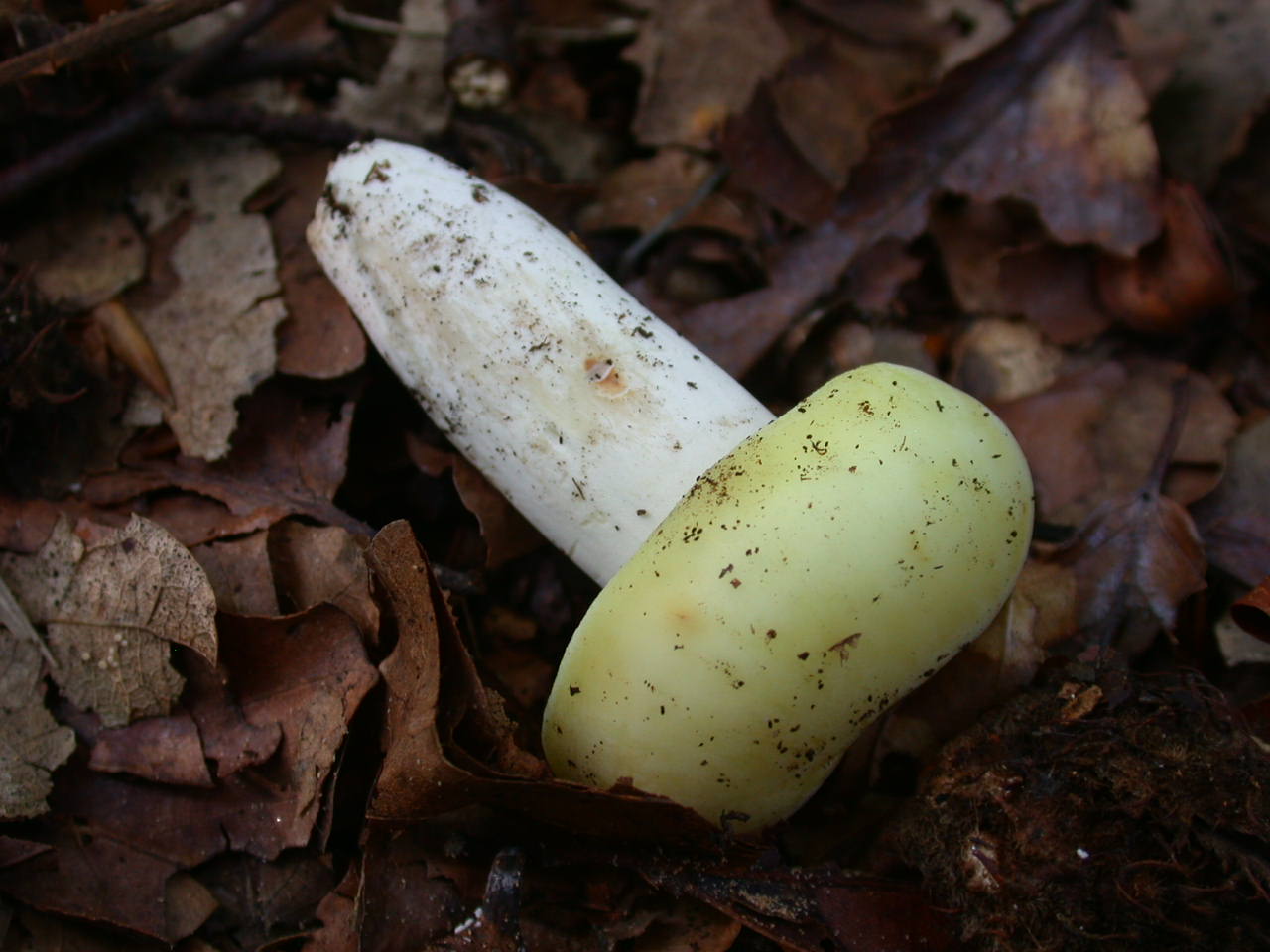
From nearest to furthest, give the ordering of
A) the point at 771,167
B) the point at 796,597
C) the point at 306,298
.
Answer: the point at 796,597 → the point at 306,298 → the point at 771,167

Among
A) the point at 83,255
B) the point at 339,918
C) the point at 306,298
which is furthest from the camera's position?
the point at 83,255

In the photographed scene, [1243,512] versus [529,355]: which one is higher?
[529,355]

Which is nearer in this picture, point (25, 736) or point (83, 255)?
point (25, 736)

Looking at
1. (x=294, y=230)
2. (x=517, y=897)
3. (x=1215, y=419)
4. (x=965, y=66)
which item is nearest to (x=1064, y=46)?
(x=965, y=66)

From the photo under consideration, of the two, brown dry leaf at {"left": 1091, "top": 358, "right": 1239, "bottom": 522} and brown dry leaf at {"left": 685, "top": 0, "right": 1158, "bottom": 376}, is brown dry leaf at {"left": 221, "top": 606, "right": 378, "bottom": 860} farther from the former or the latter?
brown dry leaf at {"left": 1091, "top": 358, "right": 1239, "bottom": 522}

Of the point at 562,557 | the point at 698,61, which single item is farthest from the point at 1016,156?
the point at 562,557

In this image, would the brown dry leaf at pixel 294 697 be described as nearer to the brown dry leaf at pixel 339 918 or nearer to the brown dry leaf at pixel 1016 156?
the brown dry leaf at pixel 339 918

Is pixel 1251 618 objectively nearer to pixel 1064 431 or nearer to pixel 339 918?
pixel 1064 431

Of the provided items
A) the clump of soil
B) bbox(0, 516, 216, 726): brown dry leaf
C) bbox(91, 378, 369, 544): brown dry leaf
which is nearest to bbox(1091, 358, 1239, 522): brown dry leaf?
the clump of soil
